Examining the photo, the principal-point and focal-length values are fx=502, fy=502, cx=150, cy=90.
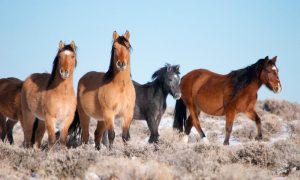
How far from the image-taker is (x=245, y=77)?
12.1 meters

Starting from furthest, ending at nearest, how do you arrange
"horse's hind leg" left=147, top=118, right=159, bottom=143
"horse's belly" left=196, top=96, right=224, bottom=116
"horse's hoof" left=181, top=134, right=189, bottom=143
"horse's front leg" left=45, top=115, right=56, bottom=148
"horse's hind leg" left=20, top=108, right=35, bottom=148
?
1. "horse's hind leg" left=147, top=118, right=159, bottom=143
2. "horse's hoof" left=181, top=134, right=189, bottom=143
3. "horse's belly" left=196, top=96, right=224, bottom=116
4. "horse's hind leg" left=20, top=108, right=35, bottom=148
5. "horse's front leg" left=45, top=115, right=56, bottom=148

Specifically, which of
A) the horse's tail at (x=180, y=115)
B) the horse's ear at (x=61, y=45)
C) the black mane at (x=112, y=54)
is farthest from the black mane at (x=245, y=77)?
the horse's ear at (x=61, y=45)

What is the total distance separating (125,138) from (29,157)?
2767mm

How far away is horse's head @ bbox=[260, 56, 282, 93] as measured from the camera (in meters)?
11.7

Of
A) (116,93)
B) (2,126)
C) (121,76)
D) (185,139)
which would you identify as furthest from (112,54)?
(2,126)

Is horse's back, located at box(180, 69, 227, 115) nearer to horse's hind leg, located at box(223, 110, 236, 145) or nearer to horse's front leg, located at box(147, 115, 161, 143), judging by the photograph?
horse's hind leg, located at box(223, 110, 236, 145)

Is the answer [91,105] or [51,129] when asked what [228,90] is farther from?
[51,129]

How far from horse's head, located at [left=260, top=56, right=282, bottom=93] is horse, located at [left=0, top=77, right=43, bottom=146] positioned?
17.5 feet

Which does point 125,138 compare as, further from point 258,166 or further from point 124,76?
point 258,166

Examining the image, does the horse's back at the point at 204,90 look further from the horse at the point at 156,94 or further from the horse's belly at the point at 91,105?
the horse's belly at the point at 91,105

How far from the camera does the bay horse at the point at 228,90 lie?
1184 centimetres

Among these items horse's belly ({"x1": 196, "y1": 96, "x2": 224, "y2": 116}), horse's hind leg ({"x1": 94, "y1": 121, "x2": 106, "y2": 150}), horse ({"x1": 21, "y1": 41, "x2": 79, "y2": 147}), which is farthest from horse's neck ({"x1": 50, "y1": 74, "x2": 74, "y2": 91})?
horse's belly ({"x1": 196, "y1": 96, "x2": 224, "y2": 116})

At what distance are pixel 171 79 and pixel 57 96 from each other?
4151 mm

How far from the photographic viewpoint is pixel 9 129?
13156mm
